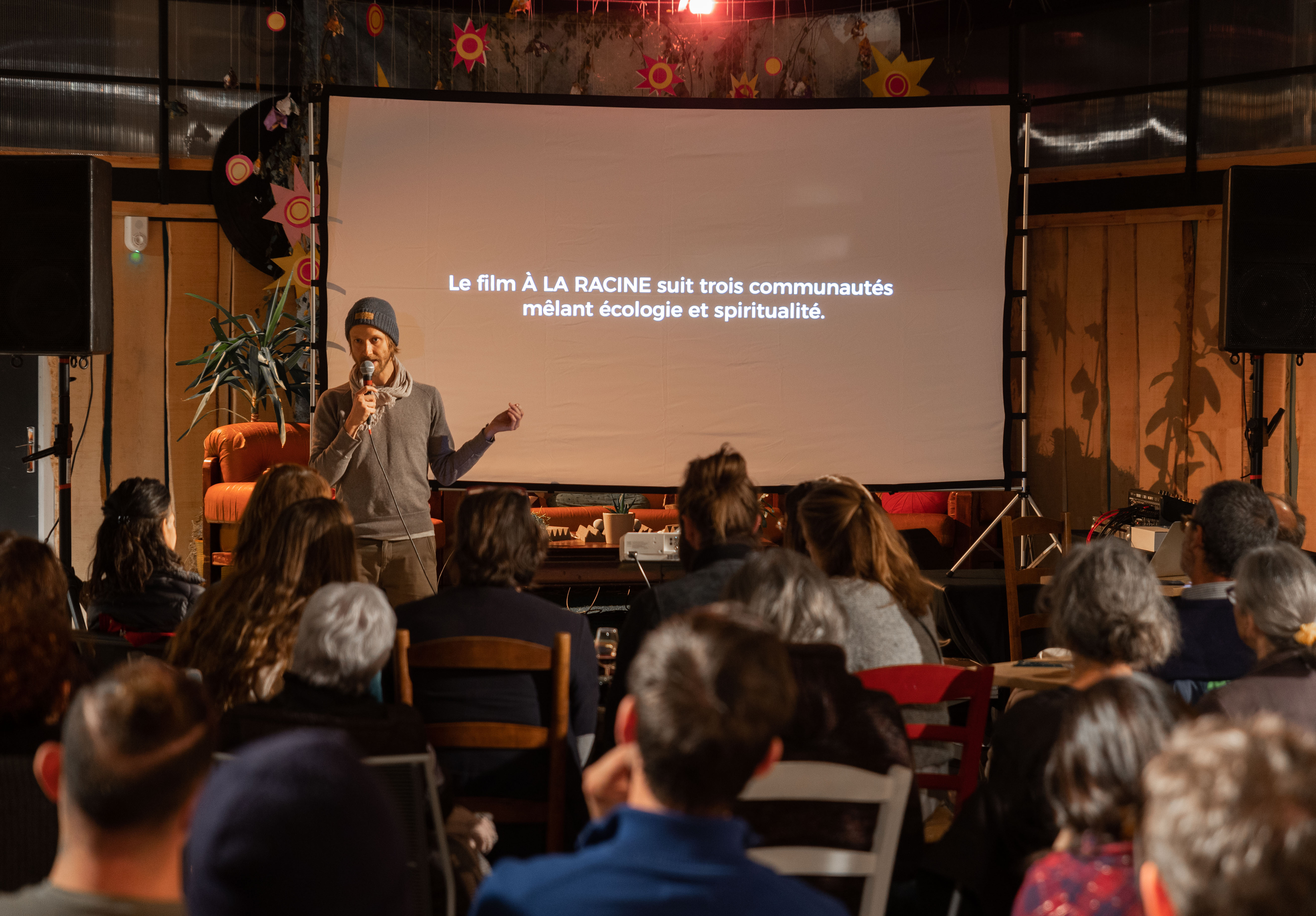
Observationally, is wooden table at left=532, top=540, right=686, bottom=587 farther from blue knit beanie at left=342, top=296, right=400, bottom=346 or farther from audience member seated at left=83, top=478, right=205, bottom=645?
audience member seated at left=83, top=478, right=205, bottom=645

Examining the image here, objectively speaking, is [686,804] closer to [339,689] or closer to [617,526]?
[339,689]

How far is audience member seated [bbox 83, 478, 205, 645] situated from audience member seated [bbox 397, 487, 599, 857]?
76 centimetres

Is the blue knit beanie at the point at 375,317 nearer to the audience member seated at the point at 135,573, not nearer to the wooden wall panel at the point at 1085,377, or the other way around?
the audience member seated at the point at 135,573

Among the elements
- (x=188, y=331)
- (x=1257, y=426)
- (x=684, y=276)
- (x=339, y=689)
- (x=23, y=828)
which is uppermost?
(x=684, y=276)

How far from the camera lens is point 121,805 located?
3.61 ft

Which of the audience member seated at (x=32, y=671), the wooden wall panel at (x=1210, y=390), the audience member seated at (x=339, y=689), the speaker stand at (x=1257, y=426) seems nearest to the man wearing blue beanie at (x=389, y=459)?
the audience member seated at (x=339, y=689)

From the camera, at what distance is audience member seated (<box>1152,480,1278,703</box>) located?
2.80 m

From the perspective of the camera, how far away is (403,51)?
733 cm

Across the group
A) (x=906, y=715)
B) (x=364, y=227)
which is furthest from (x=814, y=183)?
(x=906, y=715)

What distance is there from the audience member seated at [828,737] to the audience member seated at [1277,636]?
0.62 meters

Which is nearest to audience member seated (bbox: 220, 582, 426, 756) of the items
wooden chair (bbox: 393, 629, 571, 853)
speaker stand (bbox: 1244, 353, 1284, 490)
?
wooden chair (bbox: 393, 629, 571, 853)

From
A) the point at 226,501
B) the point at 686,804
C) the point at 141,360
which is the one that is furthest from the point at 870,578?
the point at 141,360

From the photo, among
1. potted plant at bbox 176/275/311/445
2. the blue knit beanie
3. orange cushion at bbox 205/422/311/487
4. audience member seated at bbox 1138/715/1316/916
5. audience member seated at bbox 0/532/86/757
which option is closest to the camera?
audience member seated at bbox 1138/715/1316/916

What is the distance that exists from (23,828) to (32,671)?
0.78 ft
